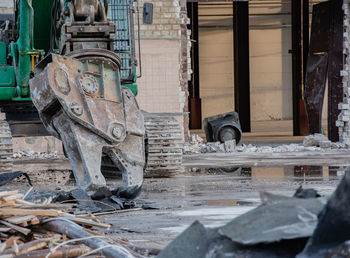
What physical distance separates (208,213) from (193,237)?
3130mm

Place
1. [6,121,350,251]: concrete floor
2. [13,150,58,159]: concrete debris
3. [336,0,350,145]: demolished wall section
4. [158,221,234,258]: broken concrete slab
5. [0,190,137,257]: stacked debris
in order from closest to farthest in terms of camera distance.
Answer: [158,221,234,258]: broken concrete slab
[0,190,137,257]: stacked debris
[6,121,350,251]: concrete floor
[13,150,58,159]: concrete debris
[336,0,350,145]: demolished wall section

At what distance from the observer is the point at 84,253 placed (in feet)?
15.7

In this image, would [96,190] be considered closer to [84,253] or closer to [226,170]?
[84,253]

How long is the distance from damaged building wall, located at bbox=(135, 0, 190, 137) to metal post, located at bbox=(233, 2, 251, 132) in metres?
10.2

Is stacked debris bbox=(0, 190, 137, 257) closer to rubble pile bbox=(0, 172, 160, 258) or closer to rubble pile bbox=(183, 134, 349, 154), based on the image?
rubble pile bbox=(0, 172, 160, 258)

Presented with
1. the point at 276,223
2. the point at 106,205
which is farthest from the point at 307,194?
the point at 106,205

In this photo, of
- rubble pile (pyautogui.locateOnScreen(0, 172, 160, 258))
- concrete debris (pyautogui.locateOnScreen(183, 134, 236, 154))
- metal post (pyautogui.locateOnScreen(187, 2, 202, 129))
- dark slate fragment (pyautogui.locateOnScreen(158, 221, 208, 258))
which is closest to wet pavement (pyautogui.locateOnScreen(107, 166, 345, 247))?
rubble pile (pyautogui.locateOnScreen(0, 172, 160, 258))

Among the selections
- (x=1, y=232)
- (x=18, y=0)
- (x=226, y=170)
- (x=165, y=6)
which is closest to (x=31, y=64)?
(x=18, y=0)

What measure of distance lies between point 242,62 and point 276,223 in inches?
1070

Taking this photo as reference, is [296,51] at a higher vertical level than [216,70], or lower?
higher

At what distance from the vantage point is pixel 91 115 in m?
7.68

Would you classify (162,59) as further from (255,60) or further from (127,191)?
(255,60)

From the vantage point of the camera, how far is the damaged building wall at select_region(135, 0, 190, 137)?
63.7 feet

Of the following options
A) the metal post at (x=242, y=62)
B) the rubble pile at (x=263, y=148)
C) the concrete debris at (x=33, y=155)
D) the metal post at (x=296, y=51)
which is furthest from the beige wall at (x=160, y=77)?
the metal post at (x=242, y=62)
